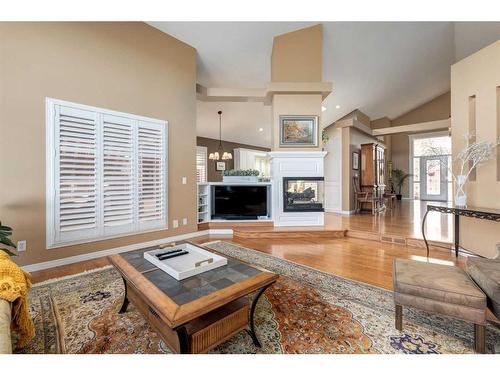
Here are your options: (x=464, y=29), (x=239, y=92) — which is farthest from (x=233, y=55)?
(x=464, y=29)

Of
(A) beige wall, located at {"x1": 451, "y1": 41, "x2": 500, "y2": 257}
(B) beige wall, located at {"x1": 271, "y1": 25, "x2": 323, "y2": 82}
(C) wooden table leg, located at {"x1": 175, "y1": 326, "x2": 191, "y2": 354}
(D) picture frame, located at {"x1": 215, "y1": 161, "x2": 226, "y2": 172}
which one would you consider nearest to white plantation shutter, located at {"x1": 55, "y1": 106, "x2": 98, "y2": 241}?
(C) wooden table leg, located at {"x1": 175, "y1": 326, "x2": 191, "y2": 354}

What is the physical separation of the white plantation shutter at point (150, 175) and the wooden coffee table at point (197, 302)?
7.49ft

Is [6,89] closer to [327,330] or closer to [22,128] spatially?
[22,128]

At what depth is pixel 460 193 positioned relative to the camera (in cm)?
322

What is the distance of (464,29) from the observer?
15.1 feet

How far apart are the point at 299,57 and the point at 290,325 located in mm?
5021

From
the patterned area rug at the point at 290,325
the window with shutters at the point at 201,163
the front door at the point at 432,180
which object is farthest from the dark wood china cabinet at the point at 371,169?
the patterned area rug at the point at 290,325

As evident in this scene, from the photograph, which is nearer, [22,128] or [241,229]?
[22,128]

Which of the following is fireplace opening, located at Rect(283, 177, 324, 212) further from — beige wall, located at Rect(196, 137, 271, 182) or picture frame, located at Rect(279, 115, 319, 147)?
beige wall, located at Rect(196, 137, 271, 182)

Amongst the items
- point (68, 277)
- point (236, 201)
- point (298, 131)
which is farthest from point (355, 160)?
point (68, 277)

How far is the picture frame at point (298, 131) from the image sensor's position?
482 centimetres

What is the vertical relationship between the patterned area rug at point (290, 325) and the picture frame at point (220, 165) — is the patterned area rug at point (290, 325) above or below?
below

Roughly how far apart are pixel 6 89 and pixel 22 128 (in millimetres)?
448

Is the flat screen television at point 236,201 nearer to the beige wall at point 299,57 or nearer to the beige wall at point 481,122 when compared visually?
the beige wall at point 299,57
